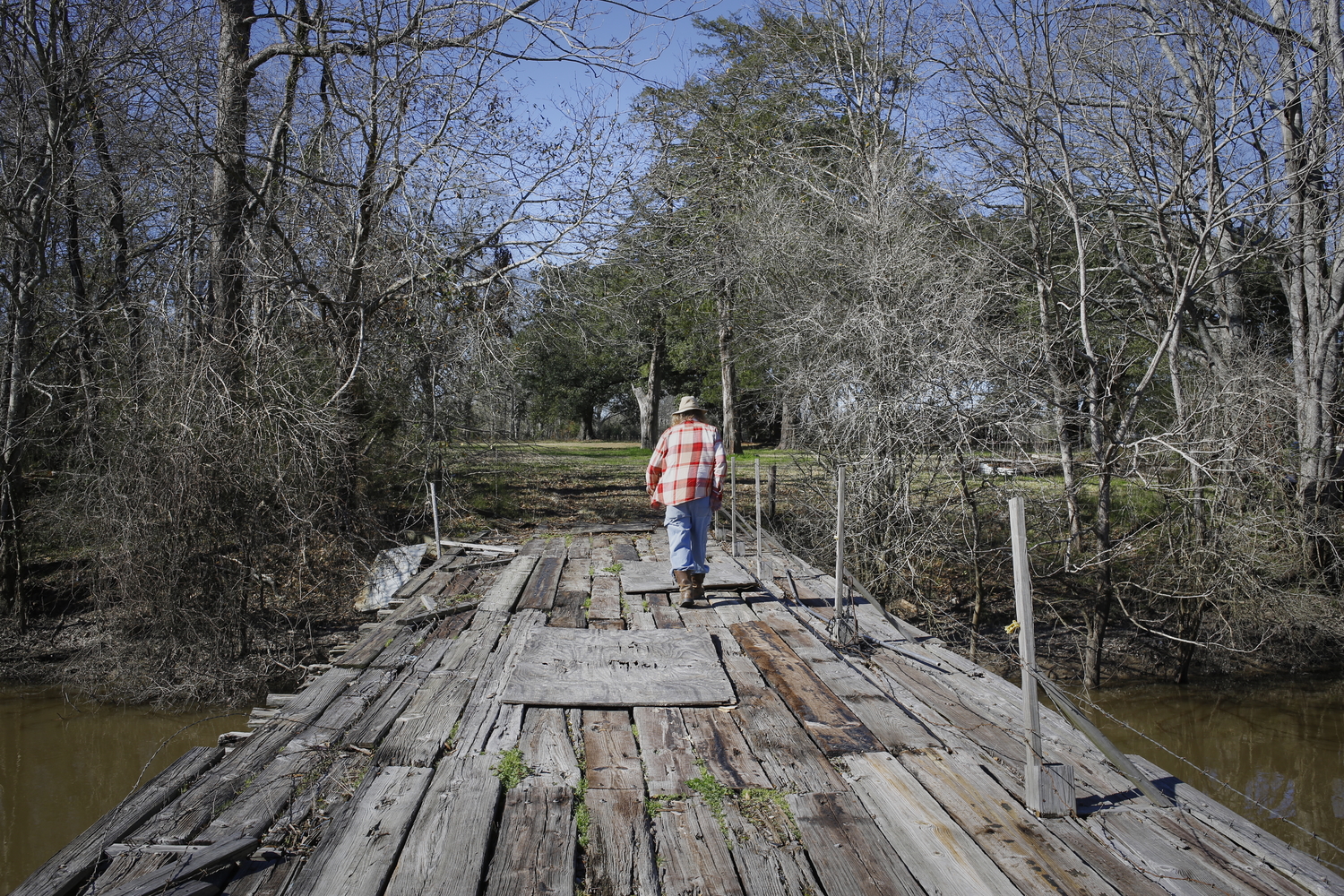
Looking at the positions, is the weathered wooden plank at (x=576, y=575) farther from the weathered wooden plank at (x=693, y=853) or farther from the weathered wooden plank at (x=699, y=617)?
the weathered wooden plank at (x=693, y=853)

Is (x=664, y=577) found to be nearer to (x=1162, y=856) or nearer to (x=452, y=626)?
(x=452, y=626)

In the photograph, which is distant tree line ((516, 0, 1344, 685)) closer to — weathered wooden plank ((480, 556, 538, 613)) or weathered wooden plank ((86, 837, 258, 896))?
weathered wooden plank ((480, 556, 538, 613))

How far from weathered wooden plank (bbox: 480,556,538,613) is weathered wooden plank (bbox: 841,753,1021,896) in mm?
3775

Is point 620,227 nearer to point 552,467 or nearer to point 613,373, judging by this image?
point 552,467

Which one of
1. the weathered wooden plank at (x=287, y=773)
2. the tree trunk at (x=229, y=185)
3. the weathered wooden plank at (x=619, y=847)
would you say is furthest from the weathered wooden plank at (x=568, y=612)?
the tree trunk at (x=229, y=185)

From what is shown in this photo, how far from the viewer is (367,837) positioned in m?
3.24

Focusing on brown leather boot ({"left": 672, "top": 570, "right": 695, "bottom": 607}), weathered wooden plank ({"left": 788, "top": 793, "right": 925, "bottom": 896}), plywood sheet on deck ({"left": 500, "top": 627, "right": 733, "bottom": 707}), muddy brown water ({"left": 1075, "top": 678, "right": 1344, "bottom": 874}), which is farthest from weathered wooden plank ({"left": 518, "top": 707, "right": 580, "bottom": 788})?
muddy brown water ({"left": 1075, "top": 678, "right": 1344, "bottom": 874})

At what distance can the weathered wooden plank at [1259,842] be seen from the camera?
288cm

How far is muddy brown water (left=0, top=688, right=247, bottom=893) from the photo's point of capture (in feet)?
23.1

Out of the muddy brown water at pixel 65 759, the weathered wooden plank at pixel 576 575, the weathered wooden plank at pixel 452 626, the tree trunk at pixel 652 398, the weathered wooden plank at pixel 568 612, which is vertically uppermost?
the tree trunk at pixel 652 398

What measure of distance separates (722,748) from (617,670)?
1.17 meters

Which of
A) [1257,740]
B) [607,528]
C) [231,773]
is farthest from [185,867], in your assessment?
[1257,740]

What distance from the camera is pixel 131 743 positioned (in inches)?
347

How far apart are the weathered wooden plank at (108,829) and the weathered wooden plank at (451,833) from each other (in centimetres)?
117
